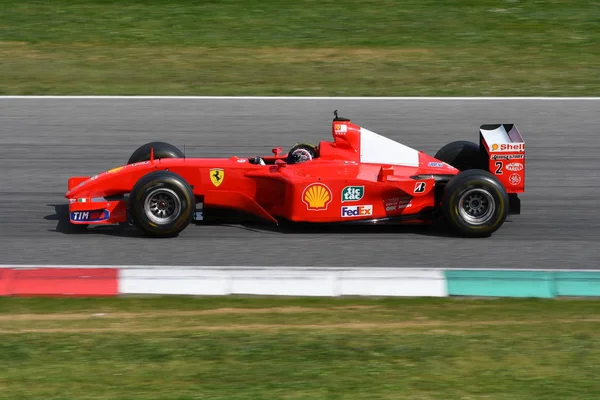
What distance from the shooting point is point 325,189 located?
9828 mm

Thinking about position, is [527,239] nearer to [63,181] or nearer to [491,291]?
[491,291]

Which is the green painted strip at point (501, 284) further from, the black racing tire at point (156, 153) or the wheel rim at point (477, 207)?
the black racing tire at point (156, 153)

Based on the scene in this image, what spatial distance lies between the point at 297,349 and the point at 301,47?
36.8ft

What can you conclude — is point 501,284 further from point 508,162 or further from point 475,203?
point 508,162

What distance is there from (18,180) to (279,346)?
19.8 ft

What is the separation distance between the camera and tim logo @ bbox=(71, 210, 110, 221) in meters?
9.95

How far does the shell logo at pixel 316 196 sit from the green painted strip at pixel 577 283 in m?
2.32

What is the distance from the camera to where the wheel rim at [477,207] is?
32.1 feet

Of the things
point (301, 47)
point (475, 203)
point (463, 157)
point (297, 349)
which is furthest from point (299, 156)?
point (301, 47)

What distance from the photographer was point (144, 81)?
1599cm

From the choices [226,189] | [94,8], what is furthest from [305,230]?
[94,8]

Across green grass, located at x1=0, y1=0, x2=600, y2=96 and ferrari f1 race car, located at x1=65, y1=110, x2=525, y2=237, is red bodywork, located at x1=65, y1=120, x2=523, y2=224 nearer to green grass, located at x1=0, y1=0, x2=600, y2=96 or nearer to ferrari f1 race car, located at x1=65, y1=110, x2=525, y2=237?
ferrari f1 race car, located at x1=65, y1=110, x2=525, y2=237

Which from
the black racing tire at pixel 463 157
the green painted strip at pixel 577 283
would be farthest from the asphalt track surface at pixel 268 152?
the black racing tire at pixel 463 157

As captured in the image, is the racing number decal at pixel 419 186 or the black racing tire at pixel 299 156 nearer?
the racing number decal at pixel 419 186
